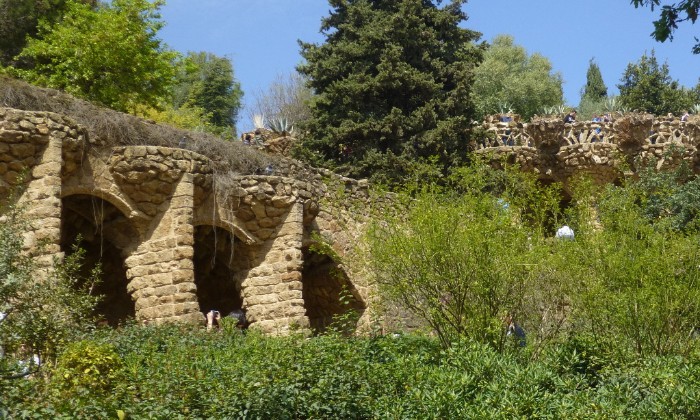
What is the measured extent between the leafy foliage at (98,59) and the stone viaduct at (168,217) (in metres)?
6.85

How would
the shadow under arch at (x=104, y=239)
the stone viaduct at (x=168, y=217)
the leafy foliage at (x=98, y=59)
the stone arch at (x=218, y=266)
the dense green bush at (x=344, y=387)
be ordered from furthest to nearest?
the leafy foliage at (x=98, y=59) < the stone arch at (x=218, y=266) < the shadow under arch at (x=104, y=239) < the stone viaduct at (x=168, y=217) < the dense green bush at (x=344, y=387)

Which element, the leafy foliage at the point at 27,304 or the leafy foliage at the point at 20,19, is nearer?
the leafy foliage at the point at 27,304

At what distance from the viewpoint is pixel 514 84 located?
139 feet

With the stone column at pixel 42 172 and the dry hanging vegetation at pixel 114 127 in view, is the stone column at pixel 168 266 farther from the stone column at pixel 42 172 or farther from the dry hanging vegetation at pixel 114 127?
the stone column at pixel 42 172

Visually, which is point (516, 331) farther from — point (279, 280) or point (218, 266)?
point (218, 266)

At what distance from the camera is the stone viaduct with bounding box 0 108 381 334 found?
14656mm

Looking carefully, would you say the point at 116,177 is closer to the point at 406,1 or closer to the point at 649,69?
the point at 406,1

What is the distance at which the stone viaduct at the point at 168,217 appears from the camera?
14656 millimetres

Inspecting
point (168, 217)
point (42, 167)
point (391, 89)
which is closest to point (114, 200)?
point (168, 217)

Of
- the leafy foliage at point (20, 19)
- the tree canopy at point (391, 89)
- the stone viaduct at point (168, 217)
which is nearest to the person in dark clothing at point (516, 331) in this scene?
the stone viaduct at point (168, 217)

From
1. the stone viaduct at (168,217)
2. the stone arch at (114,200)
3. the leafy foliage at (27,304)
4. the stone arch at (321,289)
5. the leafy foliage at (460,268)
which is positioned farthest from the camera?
the stone arch at (321,289)

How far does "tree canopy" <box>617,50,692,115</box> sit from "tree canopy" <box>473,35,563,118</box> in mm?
3298

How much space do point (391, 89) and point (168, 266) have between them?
11.9 m

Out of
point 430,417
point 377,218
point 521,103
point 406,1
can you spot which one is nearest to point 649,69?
point 521,103
